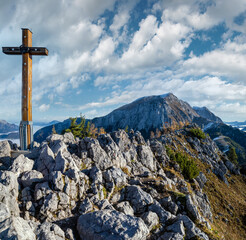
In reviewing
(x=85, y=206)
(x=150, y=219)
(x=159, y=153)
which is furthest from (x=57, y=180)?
(x=159, y=153)

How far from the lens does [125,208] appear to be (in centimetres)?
1376

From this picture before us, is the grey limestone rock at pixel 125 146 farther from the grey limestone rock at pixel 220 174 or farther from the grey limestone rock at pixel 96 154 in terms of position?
the grey limestone rock at pixel 220 174

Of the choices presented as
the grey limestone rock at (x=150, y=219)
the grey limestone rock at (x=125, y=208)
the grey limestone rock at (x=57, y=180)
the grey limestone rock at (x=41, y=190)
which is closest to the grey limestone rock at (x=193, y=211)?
the grey limestone rock at (x=150, y=219)

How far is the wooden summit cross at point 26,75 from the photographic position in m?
19.7

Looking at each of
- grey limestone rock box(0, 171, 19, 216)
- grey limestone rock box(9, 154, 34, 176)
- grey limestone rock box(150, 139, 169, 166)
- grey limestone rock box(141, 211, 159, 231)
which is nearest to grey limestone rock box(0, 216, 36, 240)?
grey limestone rock box(0, 171, 19, 216)

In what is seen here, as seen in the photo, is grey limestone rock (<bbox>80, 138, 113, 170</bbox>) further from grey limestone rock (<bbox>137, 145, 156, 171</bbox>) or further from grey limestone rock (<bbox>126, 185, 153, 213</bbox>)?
grey limestone rock (<bbox>137, 145, 156, 171</bbox>)

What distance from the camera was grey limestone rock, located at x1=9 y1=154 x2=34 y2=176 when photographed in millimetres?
13998

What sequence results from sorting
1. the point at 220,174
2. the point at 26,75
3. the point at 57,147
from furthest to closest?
the point at 220,174 → the point at 26,75 → the point at 57,147

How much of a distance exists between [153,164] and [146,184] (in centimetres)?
1054

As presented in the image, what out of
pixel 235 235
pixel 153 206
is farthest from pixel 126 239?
pixel 235 235

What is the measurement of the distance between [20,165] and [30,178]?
6.05ft

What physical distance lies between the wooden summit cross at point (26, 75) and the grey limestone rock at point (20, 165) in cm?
532

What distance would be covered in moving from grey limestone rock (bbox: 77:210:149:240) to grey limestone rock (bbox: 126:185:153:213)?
342cm

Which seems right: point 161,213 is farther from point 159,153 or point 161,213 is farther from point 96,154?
point 159,153
